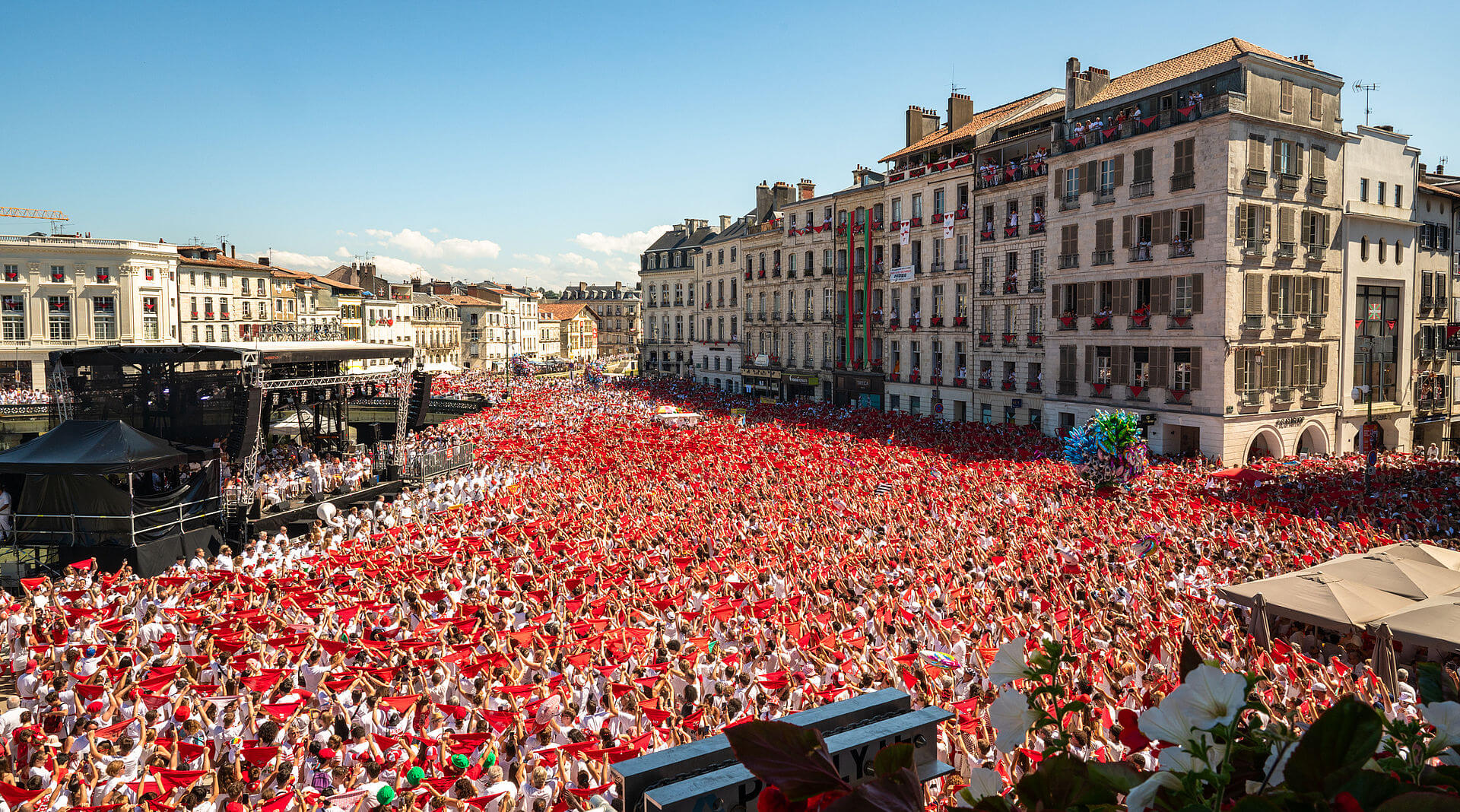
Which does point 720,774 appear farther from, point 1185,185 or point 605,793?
point 1185,185

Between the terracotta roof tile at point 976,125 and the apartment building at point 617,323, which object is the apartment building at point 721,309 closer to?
the terracotta roof tile at point 976,125

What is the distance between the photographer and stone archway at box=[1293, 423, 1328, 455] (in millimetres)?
34875

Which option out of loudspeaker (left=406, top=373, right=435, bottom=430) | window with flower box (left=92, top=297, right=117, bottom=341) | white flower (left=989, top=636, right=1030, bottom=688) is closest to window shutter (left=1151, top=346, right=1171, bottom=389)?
loudspeaker (left=406, top=373, right=435, bottom=430)

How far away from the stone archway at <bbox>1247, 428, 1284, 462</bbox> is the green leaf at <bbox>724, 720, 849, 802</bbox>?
36309mm

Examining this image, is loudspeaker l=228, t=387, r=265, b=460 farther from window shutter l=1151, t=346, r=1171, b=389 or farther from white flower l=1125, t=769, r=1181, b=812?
window shutter l=1151, t=346, r=1171, b=389

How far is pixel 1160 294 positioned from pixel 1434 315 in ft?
52.5

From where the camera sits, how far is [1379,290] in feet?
119

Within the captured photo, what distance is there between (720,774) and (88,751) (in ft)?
30.1

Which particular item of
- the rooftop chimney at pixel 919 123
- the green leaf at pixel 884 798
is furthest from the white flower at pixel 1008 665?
the rooftop chimney at pixel 919 123

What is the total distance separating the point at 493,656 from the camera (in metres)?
11.4

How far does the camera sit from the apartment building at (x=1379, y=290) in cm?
3497

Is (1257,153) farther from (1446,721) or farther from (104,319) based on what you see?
(104,319)

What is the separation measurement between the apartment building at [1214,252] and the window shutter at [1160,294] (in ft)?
0.22

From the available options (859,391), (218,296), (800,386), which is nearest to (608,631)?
(859,391)
